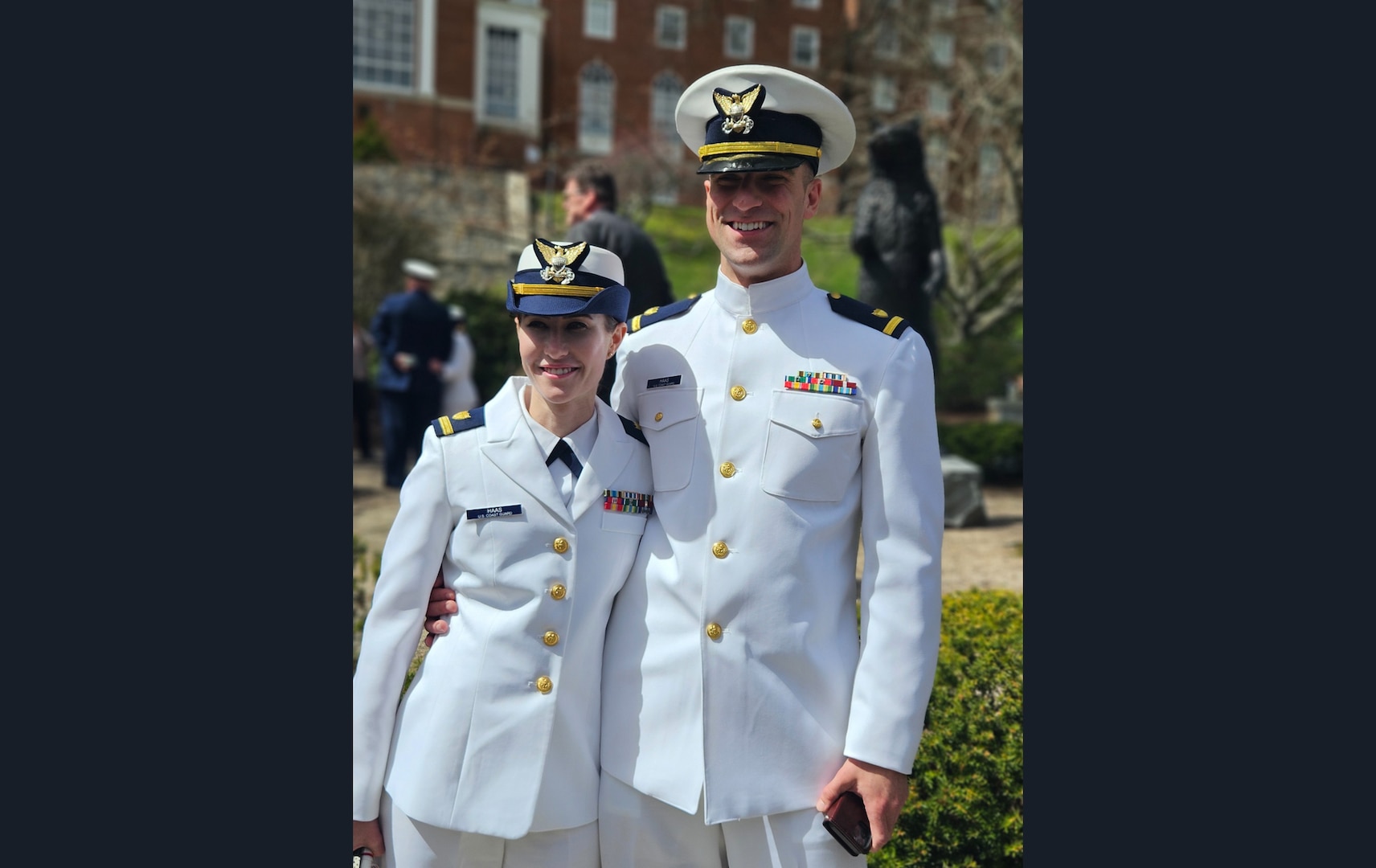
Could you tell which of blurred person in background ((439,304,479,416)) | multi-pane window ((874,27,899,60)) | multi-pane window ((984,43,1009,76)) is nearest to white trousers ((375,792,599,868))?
blurred person in background ((439,304,479,416))

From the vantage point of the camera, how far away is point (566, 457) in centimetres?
287

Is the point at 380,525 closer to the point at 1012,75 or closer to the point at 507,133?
the point at 1012,75

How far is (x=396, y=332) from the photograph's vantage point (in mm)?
12344

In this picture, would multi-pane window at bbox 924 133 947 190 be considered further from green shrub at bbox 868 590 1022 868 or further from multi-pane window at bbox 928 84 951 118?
green shrub at bbox 868 590 1022 868

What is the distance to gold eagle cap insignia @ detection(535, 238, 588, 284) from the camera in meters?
2.83

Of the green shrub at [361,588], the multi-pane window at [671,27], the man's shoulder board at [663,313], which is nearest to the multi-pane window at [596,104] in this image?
the multi-pane window at [671,27]

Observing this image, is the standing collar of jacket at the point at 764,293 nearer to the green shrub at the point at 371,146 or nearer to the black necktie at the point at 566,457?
the black necktie at the point at 566,457

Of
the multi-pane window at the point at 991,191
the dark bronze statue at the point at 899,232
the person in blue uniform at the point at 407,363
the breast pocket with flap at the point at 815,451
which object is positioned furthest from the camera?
the multi-pane window at the point at 991,191

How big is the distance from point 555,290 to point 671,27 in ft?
130

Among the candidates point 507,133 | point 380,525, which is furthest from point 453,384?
point 507,133

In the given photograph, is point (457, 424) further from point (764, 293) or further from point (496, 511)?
point (764, 293)

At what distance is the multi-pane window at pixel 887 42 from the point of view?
3009 cm

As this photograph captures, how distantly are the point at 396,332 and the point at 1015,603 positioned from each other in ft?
27.2

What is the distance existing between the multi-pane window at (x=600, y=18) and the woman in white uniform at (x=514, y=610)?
39237mm
